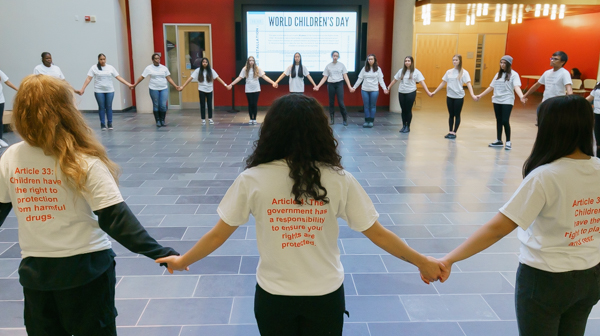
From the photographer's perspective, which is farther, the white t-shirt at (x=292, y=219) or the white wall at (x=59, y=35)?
the white wall at (x=59, y=35)

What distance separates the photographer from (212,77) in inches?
399

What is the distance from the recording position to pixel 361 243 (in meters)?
3.79

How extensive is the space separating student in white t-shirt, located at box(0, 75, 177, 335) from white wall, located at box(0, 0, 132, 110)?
10593mm

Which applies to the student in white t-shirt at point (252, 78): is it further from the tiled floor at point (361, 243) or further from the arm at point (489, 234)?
the arm at point (489, 234)

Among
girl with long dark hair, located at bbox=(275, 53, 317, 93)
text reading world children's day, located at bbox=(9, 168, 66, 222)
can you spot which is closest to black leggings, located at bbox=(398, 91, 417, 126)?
girl with long dark hair, located at bbox=(275, 53, 317, 93)

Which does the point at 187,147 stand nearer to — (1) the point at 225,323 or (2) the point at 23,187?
(1) the point at 225,323

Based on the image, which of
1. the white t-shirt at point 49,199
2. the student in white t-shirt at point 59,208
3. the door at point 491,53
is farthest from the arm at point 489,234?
the door at point 491,53

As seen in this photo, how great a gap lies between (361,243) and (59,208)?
2.53 meters

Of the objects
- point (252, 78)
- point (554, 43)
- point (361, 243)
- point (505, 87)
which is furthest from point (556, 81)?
point (554, 43)

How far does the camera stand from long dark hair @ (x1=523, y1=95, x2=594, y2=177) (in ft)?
5.43

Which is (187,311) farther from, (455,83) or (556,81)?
(455,83)

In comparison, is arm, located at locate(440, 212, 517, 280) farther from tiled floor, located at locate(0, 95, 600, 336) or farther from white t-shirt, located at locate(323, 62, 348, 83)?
white t-shirt, located at locate(323, 62, 348, 83)

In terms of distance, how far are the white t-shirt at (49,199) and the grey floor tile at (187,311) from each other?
1.11 meters

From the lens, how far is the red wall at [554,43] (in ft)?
48.0
